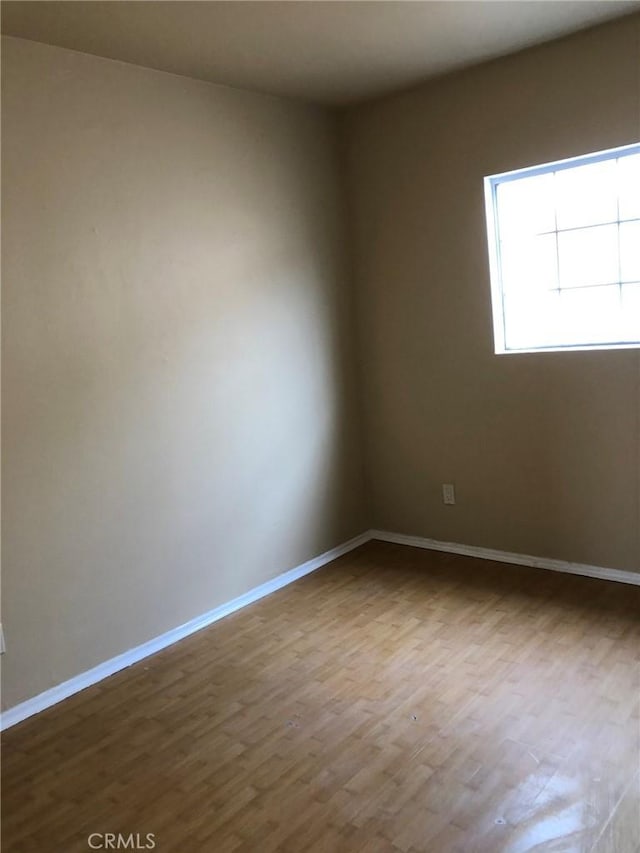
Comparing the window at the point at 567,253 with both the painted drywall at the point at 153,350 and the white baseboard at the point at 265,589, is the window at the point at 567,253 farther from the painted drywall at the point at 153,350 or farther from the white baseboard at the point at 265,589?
the white baseboard at the point at 265,589

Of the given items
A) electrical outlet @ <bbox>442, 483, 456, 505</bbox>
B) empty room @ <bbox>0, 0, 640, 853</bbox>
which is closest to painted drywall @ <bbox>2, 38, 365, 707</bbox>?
empty room @ <bbox>0, 0, 640, 853</bbox>

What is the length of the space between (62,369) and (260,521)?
129 centimetres

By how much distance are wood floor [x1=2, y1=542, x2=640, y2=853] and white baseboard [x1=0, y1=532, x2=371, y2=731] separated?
0.05 m

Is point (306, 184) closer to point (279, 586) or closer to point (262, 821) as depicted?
point (279, 586)

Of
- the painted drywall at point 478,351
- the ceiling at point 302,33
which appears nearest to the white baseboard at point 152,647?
the painted drywall at point 478,351

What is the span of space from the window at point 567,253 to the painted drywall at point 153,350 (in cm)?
92

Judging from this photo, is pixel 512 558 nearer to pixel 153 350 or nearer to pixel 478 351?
pixel 478 351

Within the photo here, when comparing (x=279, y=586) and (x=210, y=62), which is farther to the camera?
(x=279, y=586)

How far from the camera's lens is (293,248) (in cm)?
367

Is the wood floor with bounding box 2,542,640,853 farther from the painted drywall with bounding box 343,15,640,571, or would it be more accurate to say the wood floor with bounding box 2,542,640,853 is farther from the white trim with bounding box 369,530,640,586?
the painted drywall with bounding box 343,15,640,571

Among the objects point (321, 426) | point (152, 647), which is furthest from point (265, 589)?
point (321, 426)

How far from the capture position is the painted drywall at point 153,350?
2590mm

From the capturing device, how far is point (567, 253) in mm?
3367

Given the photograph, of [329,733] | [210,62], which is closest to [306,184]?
[210,62]
